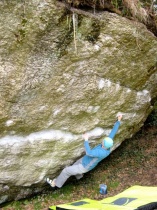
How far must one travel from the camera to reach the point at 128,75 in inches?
A: 305

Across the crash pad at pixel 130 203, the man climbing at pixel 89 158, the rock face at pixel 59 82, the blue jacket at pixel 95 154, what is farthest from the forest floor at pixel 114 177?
the crash pad at pixel 130 203

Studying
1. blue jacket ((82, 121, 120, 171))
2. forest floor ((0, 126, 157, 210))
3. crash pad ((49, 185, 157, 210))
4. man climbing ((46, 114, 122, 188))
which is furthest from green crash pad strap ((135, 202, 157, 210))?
forest floor ((0, 126, 157, 210))

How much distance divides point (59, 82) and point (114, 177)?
13.9ft

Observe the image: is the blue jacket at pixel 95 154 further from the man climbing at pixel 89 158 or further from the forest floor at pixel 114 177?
the forest floor at pixel 114 177

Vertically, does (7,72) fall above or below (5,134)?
above

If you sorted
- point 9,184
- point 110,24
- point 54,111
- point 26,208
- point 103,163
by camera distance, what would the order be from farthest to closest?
point 103,163, point 26,208, point 9,184, point 54,111, point 110,24

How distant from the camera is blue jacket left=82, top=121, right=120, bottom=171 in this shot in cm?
765

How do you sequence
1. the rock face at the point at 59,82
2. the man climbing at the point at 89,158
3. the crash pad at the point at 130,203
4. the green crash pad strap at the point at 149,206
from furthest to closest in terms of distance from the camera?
1. the man climbing at the point at 89,158
2. the rock face at the point at 59,82
3. the crash pad at the point at 130,203
4. the green crash pad strap at the point at 149,206

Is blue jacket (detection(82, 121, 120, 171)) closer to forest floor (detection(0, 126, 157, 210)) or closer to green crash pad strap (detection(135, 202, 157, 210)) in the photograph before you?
forest floor (detection(0, 126, 157, 210))

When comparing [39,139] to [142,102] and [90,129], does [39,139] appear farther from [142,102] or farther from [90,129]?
[142,102]

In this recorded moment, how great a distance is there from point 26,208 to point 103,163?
3.11 m

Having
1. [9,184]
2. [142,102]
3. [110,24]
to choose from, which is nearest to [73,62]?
[110,24]

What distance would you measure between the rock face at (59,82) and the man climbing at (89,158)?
255 mm

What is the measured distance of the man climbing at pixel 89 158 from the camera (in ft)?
25.0
